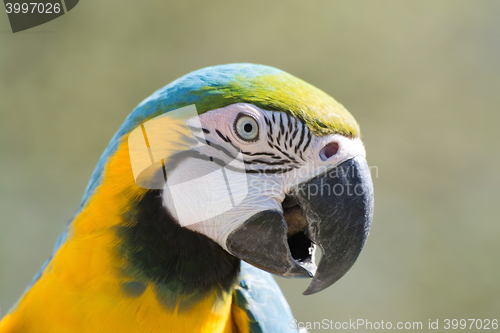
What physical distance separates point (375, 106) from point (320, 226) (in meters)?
4.39

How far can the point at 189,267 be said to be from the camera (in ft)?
3.59

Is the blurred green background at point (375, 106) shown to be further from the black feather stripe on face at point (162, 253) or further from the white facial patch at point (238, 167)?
the white facial patch at point (238, 167)

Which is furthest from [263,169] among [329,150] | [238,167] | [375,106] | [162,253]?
[375,106]

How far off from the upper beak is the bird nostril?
0.04 metres

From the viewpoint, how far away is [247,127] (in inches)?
39.9

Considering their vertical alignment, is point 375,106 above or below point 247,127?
below

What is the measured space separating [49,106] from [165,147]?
167 inches

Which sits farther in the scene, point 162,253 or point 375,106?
point 375,106

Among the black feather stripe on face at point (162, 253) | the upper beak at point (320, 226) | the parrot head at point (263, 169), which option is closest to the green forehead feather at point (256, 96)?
the parrot head at point (263, 169)

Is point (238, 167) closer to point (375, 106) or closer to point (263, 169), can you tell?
point (263, 169)

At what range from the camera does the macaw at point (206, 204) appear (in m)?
0.99

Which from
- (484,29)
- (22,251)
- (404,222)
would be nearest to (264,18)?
(484,29)

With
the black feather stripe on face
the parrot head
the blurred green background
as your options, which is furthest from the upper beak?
the blurred green background

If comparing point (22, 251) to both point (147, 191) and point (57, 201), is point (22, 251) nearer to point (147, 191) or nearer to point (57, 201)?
point (57, 201)
